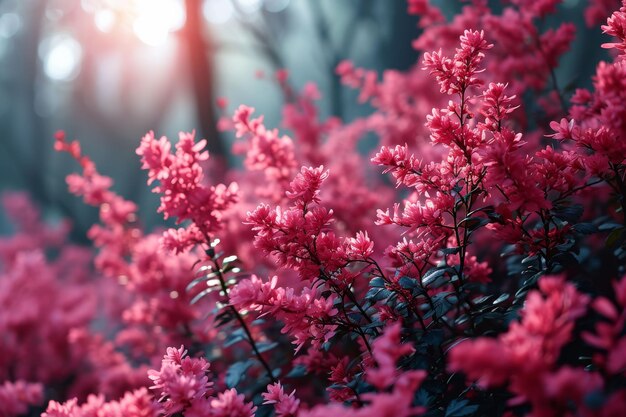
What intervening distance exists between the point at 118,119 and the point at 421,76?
5172mm

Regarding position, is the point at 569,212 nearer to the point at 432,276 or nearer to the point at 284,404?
the point at 432,276

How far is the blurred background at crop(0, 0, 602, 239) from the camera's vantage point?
5586 millimetres

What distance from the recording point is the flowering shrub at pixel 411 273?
3.18 ft

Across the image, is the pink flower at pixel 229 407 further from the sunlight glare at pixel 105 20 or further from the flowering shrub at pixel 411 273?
the sunlight glare at pixel 105 20

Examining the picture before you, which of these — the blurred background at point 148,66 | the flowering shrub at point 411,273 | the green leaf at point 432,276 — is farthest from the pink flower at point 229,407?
the blurred background at point 148,66

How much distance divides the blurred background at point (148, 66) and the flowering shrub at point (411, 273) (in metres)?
2.46

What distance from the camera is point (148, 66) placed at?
7578 mm

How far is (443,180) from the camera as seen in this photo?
1462 mm

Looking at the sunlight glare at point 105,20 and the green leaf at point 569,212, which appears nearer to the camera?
the green leaf at point 569,212

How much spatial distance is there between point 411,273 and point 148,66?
22.8ft

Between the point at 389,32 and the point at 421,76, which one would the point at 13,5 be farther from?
the point at 421,76

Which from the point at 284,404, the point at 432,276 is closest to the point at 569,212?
the point at 432,276

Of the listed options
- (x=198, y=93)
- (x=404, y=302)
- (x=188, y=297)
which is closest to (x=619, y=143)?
(x=404, y=302)

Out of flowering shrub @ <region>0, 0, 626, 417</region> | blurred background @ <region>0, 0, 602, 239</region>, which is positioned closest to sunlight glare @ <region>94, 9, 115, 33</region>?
blurred background @ <region>0, 0, 602, 239</region>
